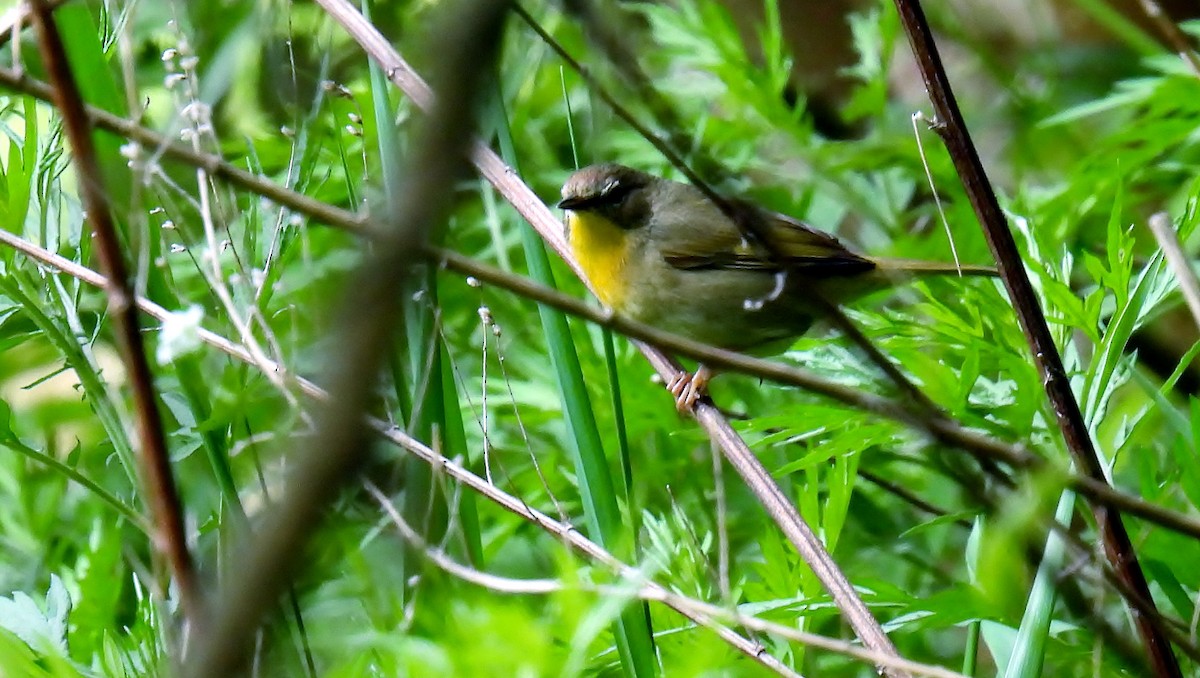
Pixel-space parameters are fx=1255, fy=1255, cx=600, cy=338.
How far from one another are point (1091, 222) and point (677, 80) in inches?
46.0

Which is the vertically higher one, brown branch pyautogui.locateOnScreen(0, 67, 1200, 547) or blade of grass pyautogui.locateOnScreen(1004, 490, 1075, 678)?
brown branch pyautogui.locateOnScreen(0, 67, 1200, 547)

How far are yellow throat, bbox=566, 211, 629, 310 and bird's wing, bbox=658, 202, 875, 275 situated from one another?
0.48 ft

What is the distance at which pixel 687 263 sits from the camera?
350 centimetres

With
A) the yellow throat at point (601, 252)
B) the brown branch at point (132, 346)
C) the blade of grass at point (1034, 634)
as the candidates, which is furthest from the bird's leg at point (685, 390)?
the brown branch at point (132, 346)

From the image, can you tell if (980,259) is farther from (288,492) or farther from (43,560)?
(288,492)

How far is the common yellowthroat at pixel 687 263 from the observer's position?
3.29 m

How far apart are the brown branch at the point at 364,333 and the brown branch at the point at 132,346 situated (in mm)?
371

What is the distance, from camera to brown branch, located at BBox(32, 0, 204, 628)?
0.94m

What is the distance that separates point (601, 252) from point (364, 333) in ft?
9.43

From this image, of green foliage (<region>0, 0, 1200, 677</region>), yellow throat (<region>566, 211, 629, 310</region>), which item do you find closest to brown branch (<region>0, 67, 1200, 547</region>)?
green foliage (<region>0, 0, 1200, 677</region>)

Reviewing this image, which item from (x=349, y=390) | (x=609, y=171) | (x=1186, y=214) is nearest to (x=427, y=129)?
(x=349, y=390)

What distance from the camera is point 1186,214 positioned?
5.64 feet

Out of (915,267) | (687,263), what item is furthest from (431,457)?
(687,263)

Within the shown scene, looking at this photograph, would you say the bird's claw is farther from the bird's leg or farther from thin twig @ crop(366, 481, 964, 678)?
thin twig @ crop(366, 481, 964, 678)
